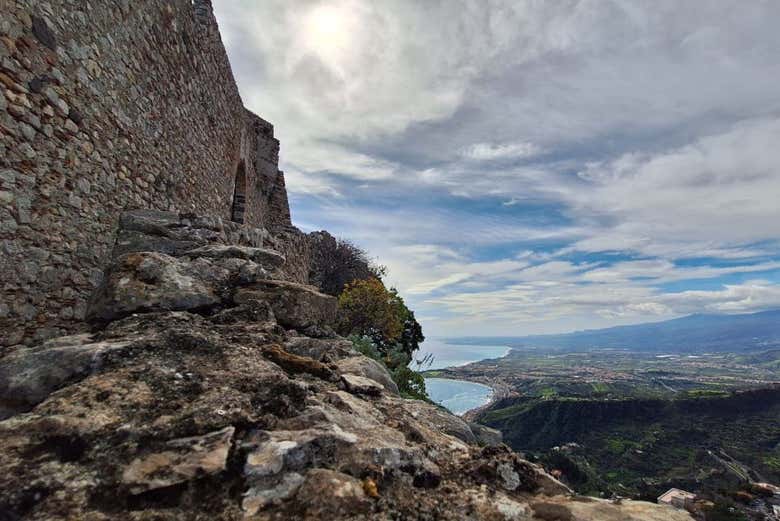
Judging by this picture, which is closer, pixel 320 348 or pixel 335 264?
pixel 320 348

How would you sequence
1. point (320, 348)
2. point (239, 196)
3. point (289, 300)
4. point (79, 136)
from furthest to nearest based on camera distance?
point (239, 196) < point (79, 136) < point (289, 300) < point (320, 348)

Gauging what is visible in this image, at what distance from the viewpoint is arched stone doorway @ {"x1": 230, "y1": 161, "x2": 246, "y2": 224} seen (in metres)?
14.2

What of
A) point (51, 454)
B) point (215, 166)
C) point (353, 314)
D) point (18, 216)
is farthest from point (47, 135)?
point (353, 314)

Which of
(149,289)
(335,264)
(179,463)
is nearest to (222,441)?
(179,463)

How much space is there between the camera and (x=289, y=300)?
A: 475cm

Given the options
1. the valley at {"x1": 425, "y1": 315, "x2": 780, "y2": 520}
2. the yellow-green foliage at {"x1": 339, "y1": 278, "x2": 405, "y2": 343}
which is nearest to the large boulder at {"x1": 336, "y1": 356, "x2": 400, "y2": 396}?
the yellow-green foliage at {"x1": 339, "y1": 278, "x2": 405, "y2": 343}

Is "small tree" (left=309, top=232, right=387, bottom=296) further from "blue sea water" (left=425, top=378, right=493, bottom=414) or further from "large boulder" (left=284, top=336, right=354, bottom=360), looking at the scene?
"blue sea water" (left=425, top=378, right=493, bottom=414)

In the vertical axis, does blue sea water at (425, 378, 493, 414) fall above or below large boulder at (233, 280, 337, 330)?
below

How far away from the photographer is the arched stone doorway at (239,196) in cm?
1418

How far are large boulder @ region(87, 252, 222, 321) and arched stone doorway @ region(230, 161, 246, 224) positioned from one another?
1010cm

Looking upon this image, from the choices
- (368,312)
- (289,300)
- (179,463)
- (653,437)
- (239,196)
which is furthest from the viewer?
(653,437)

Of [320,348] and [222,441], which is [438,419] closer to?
[320,348]

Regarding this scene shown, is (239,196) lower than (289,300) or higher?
higher

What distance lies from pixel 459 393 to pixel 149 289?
126 m
